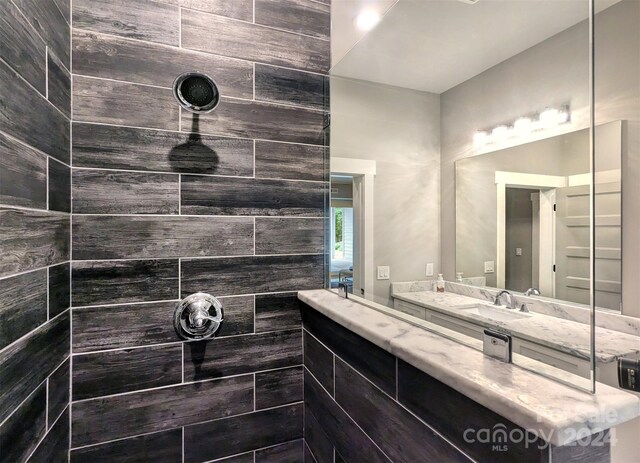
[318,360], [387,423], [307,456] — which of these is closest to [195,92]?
[318,360]

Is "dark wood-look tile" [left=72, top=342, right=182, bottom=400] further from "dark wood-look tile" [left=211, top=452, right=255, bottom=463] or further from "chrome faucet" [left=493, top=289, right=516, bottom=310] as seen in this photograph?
"chrome faucet" [left=493, top=289, right=516, bottom=310]

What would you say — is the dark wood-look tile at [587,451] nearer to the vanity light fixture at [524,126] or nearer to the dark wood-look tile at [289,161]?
the vanity light fixture at [524,126]

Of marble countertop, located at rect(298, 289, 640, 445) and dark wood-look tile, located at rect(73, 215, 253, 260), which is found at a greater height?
dark wood-look tile, located at rect(73, 215, 253, 260)

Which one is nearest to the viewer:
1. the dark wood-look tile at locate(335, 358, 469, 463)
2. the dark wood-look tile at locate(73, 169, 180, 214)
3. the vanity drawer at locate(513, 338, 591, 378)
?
the vanity drawer at locate(513, 338, 591, 378)

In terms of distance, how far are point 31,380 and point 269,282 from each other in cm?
82

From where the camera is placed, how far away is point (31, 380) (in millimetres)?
897

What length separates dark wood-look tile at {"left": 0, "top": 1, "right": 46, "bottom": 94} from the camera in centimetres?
77

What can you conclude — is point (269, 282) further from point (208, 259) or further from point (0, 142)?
point (0, 142)

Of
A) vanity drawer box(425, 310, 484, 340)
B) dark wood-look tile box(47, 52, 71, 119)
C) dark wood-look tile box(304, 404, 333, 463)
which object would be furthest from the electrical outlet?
dark wood-look tile box(47, 52, 71, 119)

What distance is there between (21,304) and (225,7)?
135 cm

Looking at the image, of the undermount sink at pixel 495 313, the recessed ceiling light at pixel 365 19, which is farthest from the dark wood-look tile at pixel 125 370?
the recessed ceiling light at pixel 365 19

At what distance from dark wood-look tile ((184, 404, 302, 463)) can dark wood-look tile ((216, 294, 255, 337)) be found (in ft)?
1.23

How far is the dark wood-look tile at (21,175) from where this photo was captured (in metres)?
0.77

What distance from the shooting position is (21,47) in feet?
2.74
